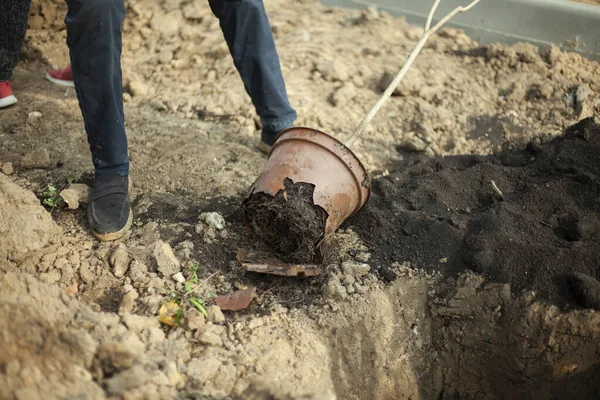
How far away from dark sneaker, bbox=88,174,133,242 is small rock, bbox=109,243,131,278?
0.47 feet

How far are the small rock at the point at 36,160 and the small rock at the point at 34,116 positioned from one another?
482 mm

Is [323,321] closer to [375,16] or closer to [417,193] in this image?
[417,193]

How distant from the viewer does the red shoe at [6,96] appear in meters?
3.47

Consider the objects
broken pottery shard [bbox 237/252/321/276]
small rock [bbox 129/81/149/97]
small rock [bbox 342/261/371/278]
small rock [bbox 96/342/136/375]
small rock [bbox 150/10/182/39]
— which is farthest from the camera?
small rock [bbox 150/10/182/39]

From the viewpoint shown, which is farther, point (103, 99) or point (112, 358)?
point (103, 99)

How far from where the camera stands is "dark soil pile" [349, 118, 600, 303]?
8.15ft

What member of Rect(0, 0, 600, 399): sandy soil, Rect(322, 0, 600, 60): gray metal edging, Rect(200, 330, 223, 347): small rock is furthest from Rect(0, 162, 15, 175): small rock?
Rect(322, 0, 600, 60): gray metal edging

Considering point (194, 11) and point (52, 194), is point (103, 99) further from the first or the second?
point (194, 11)

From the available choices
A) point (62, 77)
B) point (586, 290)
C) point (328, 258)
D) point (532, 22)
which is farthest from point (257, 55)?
point (532, 22)

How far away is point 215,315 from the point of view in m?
2.23

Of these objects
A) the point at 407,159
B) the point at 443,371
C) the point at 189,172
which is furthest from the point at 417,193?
the point at 189,172

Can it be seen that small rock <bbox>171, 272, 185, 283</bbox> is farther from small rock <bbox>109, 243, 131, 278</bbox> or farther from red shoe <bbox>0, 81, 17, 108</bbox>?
red shoe <bbox>0, 81, 17, 108</bbox>

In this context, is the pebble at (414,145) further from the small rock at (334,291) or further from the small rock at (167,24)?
the small rock at (167,24)

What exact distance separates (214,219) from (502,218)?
4.57 ft
